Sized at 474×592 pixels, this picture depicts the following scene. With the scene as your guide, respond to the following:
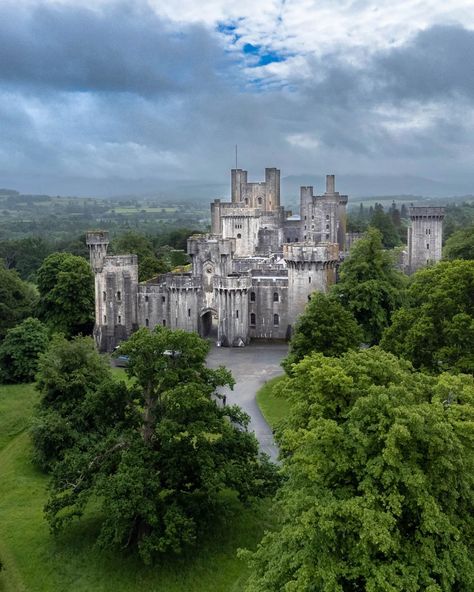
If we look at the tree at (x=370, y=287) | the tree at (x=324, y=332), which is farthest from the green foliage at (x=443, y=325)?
the tree at (x=370, y=287)

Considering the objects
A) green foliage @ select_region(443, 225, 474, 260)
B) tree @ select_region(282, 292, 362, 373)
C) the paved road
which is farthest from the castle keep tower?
tree @ select_region(282, 292, 362, 373)

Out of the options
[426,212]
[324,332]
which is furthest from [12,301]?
[426,212]

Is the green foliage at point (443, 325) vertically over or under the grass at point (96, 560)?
over

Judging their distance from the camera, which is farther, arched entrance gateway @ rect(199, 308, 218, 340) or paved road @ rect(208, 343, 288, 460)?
arched entrance gateway @ rect(199, 308, 218, 340)

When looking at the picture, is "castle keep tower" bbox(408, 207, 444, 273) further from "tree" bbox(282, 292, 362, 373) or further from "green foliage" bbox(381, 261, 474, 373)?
"green foliage" bbox(381, 261, 474, 373)

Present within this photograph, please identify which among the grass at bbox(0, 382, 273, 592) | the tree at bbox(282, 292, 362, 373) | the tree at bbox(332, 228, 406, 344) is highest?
the tree at bbox(332, 228, 406, 344)

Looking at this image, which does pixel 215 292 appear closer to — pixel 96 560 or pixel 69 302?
pixel 69 302

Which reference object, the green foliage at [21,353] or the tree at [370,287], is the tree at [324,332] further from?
the green foliage at [21,353]
